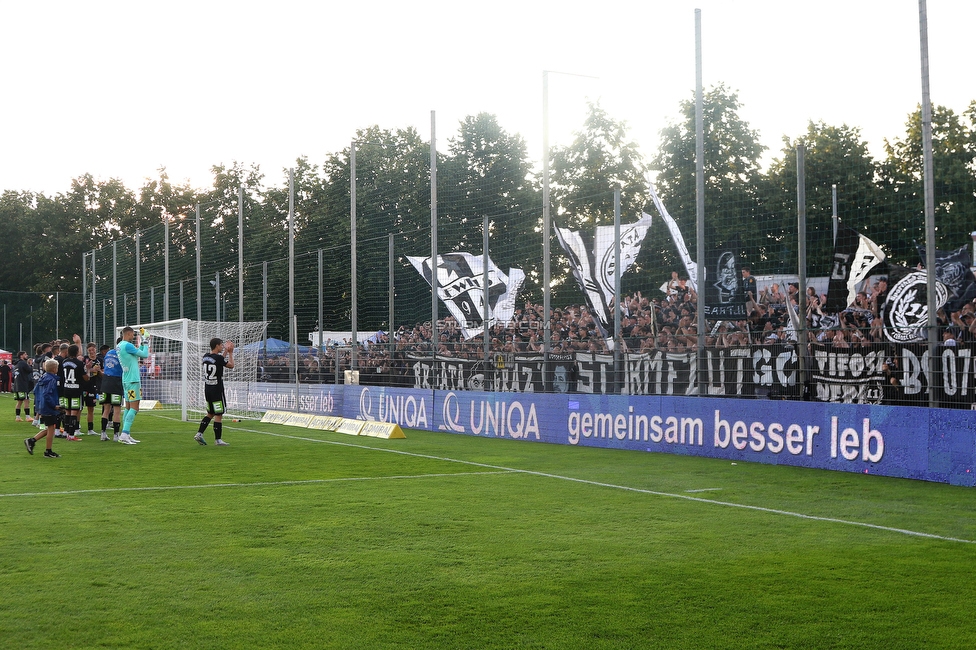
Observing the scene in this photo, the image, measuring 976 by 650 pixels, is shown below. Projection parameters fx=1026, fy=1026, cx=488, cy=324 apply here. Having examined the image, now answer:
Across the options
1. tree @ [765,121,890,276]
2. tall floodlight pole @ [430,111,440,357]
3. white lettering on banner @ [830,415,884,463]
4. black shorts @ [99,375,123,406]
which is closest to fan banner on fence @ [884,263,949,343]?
tree @ [765,121,890,276]

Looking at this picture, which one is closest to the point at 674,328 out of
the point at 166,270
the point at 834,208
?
the point at 834,208

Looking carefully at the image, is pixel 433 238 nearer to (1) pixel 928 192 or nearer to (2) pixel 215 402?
(2) pixel 215 402

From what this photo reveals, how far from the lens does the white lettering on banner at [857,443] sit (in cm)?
1350

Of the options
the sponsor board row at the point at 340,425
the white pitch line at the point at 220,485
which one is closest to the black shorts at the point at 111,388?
the sponsor board row at the point at 340,425

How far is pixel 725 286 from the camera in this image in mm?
17016

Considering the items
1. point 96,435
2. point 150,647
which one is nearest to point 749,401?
point 150,647

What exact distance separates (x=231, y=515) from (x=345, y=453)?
7.45m

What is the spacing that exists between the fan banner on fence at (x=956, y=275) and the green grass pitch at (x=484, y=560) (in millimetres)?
2922

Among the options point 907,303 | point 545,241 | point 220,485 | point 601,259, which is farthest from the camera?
point 545,241

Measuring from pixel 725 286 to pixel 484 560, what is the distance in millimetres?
10602

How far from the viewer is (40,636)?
5375 mm

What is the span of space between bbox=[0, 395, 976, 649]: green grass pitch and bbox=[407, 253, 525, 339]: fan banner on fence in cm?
962

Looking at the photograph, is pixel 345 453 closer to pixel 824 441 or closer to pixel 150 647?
pixel 824 441

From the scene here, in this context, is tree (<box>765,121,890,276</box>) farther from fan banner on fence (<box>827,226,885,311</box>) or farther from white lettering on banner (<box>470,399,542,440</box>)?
white lettering on banner (<box>470,399,542,440</box>)
